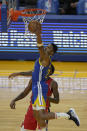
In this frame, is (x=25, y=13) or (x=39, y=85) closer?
(x=39, y=85)

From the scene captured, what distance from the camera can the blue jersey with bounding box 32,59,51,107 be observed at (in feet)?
14.3

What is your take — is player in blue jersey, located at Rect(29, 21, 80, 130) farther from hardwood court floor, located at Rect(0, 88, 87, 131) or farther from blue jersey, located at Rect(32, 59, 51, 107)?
hardwood court floor, located at Rect(0, 88, 87, 131)

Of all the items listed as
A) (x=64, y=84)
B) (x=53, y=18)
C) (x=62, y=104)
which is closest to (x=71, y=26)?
(x=53, y=18)

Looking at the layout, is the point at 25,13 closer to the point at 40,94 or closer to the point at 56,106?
the point at 56,106

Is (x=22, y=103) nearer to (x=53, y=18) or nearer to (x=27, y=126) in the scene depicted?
(x=27, y=126)

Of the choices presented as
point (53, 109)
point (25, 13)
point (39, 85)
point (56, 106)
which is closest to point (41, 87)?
point (39, 85)

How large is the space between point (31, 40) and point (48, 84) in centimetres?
744

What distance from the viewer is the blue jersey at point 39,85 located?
4350 mm

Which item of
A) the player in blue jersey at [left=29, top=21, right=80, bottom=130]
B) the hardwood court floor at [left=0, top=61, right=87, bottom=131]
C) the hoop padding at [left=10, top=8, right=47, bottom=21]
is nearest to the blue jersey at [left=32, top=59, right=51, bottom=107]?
the player in blue jersey at [left=29, top=21, right=80, bottom=130]

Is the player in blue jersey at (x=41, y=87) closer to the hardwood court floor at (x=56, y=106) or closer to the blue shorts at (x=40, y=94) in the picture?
the blue shorts at (x=40, y=94)

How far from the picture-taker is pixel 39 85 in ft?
14.4

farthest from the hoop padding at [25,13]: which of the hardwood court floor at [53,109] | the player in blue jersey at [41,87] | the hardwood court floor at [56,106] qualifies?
the player in blue jersey at [41,87]

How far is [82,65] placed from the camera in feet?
36.2

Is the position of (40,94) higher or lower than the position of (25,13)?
lower
